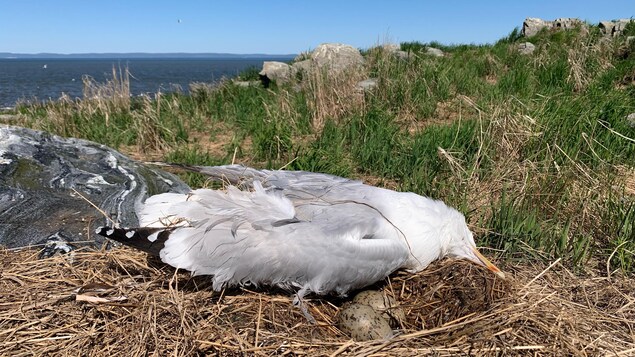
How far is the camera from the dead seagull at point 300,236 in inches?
107

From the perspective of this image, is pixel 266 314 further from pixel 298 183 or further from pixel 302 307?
pixel 298 183

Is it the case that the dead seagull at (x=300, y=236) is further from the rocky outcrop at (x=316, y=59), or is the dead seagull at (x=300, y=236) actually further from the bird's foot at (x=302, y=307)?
the rocky outcrop at (x=316, y=59)

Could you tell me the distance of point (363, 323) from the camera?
260 cm

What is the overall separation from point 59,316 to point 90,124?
5.08 metres

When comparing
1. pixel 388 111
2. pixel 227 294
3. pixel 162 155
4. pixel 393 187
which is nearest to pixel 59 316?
pixel 227 294

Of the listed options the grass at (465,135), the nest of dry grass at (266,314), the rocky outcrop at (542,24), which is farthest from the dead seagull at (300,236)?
the rocky outcrop at (542,24)

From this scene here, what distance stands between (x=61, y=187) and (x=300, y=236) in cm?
191

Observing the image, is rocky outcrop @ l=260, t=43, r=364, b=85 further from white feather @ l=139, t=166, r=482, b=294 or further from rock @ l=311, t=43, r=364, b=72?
white feather @ l=139, t=166, r=482, b=294

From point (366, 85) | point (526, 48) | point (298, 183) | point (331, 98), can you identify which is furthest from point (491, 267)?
point (526, 48)

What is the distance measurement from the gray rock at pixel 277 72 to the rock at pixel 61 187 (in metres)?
7.81

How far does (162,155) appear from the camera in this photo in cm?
608

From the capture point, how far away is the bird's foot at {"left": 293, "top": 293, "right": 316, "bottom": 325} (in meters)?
2.67

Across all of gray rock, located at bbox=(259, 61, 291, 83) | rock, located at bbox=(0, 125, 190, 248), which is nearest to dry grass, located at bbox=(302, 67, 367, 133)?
rock, located at bbox=(0, 125, 190, 248)

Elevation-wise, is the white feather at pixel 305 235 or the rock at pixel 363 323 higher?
the white feather at pixel 305 235
